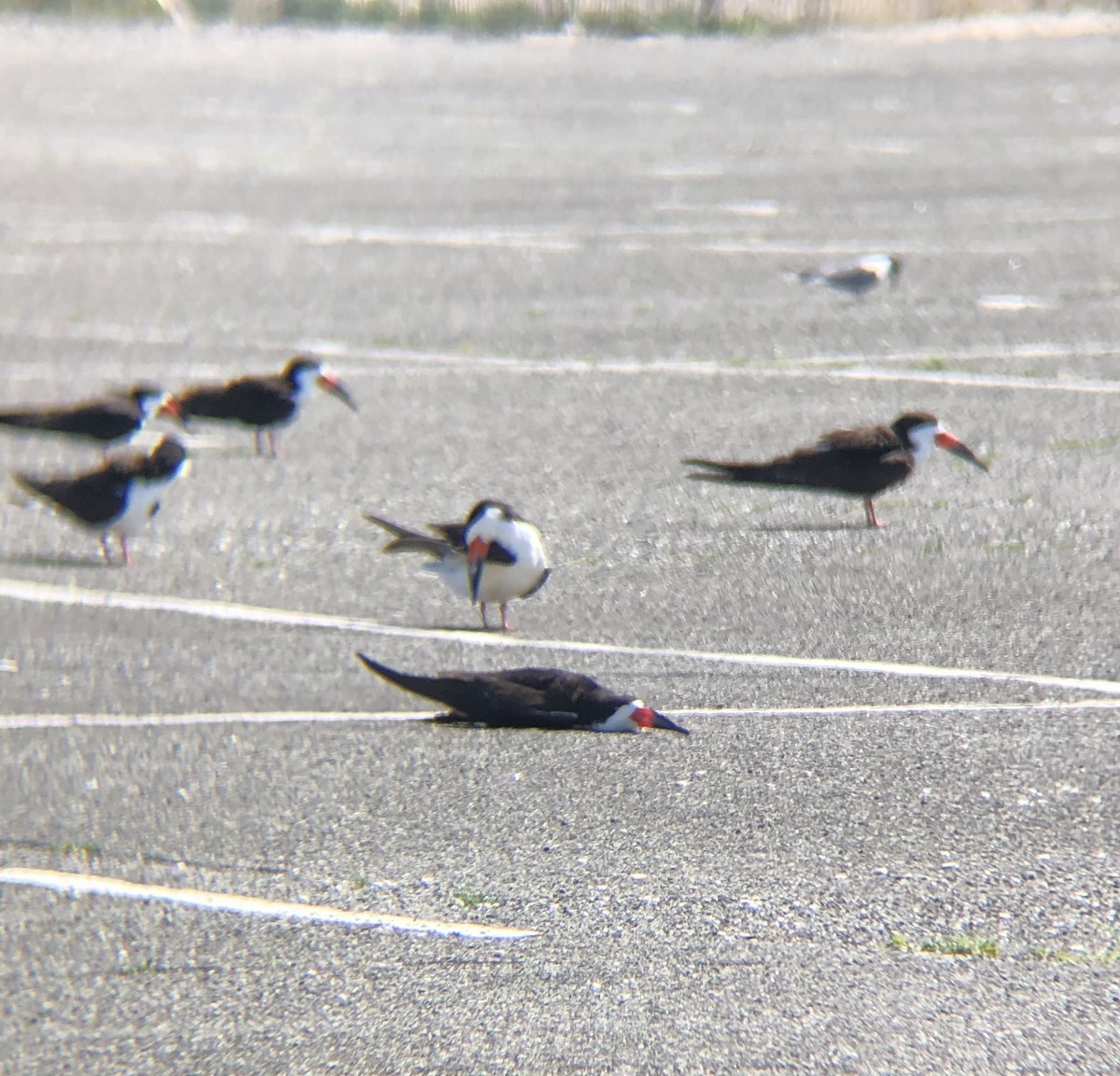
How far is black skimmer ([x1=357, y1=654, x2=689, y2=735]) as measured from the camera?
22.1 feet

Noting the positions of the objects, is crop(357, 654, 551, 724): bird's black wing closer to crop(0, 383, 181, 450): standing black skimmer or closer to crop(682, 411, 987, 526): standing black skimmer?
crop(682, 411, 987, 526): standing black skimmer

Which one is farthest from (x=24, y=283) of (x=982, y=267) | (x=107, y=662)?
(x=107, y=662)

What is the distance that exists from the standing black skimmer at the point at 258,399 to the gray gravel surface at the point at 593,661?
27cm

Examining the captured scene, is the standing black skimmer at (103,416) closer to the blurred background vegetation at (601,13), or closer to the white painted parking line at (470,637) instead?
the white painted parking line at (470,637)

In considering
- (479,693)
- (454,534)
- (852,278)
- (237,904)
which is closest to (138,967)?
(237,904)

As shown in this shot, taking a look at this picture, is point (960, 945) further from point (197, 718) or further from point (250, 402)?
point (250, 402)

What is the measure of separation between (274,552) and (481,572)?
170 centimetres

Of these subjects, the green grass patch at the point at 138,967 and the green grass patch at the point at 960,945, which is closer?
the green grass patch at the point at 960,945

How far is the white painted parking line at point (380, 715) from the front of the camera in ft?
22.5

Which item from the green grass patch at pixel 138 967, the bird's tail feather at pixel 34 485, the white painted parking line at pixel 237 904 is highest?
the bird's tail feather at pixel 34 485

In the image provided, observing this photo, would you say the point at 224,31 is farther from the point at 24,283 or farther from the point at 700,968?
the point at 700,968

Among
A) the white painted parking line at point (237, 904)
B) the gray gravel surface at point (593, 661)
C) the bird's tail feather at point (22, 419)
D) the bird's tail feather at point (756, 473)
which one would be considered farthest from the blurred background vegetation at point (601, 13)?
the white painted parking line at point (237, 904)

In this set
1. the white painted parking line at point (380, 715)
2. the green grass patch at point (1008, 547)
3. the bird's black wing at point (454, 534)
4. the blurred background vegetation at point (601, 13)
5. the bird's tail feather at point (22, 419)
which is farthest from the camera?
the blurred background vegetation at point (601, 13)

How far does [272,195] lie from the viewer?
69.2ft
